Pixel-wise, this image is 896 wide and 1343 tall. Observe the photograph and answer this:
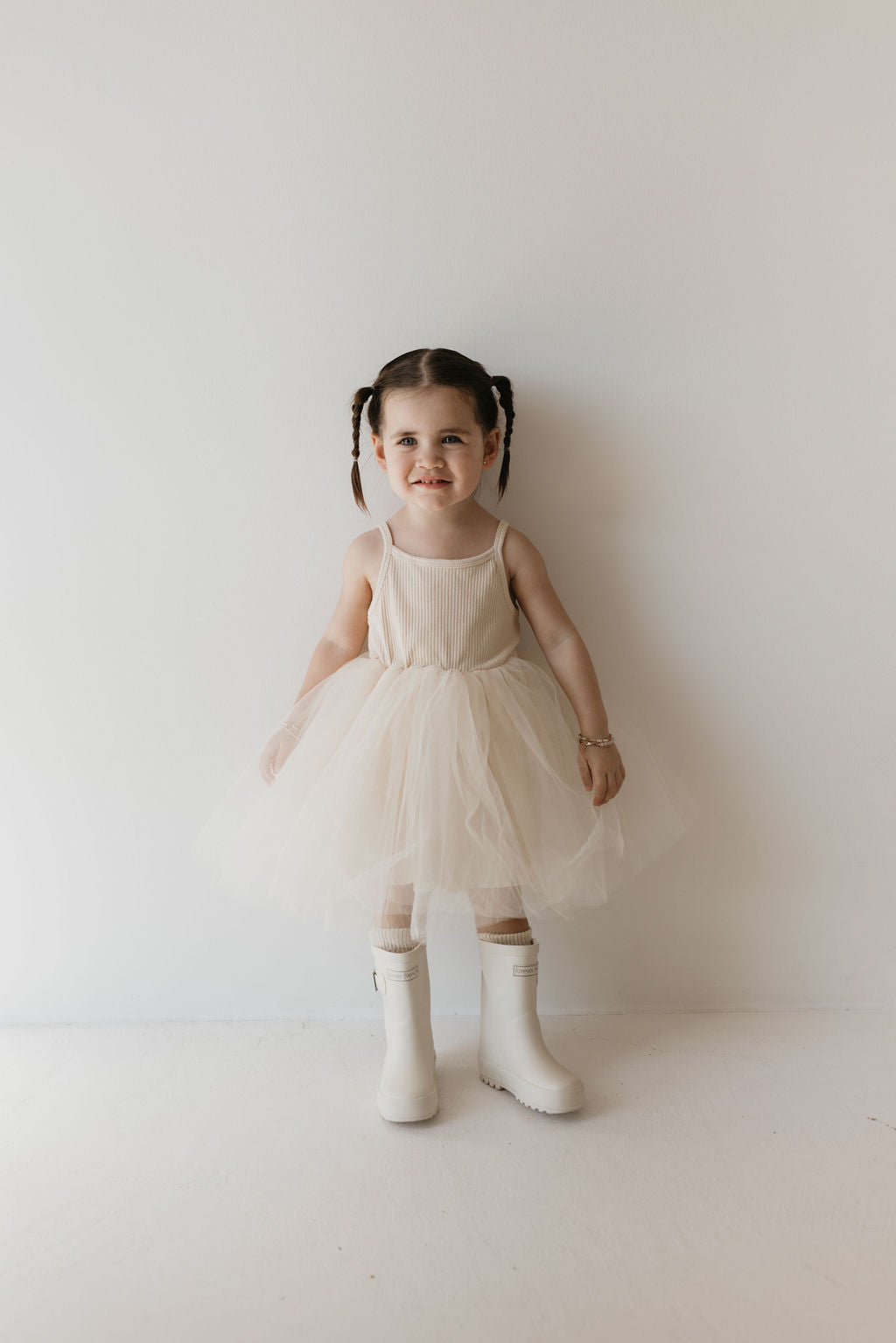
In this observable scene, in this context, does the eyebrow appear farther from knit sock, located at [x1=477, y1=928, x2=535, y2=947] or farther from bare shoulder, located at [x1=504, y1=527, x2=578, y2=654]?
knit sock, located at [x1=477, y1=928, x2=535, y2=947]

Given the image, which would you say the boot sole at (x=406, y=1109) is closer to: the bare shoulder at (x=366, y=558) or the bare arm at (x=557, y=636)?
the bare arm at (x=557, y=636)

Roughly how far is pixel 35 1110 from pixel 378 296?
1.20 meters

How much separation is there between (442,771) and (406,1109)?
16.9 inches

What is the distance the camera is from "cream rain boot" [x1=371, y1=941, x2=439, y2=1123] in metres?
1.19

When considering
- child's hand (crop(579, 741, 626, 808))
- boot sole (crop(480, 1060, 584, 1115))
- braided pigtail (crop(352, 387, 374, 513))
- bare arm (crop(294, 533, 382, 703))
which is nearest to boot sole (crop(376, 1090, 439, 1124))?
boot sole (crop(480, 1060, 584, 1115))

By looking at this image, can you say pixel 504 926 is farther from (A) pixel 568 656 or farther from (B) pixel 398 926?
(A) pixel 568 656

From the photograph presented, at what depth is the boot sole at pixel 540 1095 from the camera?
46.3 inches

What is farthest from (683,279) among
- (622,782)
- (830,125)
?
(622,782)

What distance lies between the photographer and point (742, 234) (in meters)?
1.31

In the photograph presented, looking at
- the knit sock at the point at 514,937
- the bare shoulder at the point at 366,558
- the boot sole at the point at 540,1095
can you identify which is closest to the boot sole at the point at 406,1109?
the boot sole at the point at 540,1095

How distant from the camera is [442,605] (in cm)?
127

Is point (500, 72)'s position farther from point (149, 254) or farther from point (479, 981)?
point (479, 981)

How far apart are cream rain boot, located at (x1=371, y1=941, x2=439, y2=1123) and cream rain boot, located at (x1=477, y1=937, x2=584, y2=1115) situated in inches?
3.3

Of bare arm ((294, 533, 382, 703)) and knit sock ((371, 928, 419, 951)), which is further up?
bare arm ((294, 533, 382, 703))
